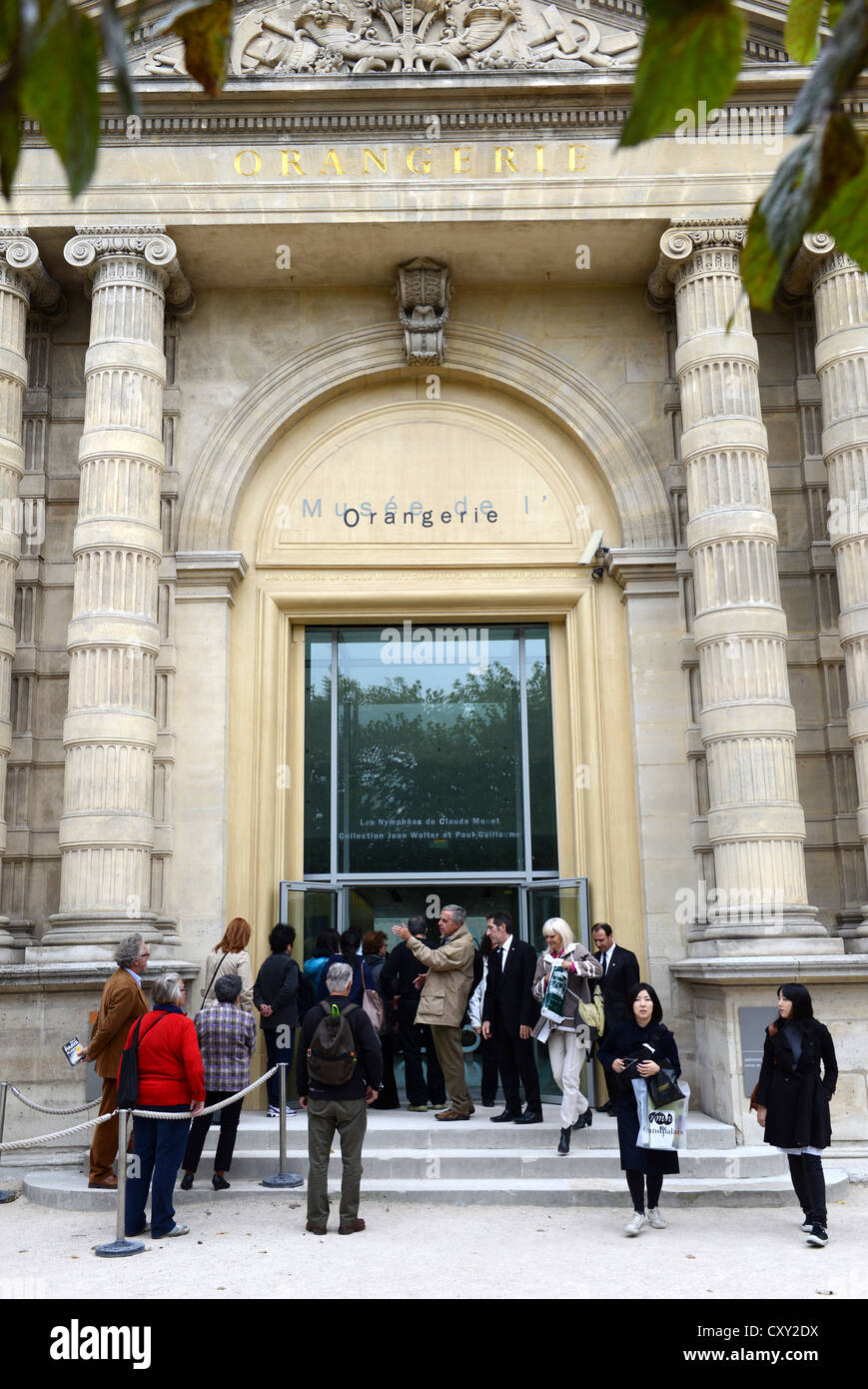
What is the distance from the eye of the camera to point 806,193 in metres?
1.64

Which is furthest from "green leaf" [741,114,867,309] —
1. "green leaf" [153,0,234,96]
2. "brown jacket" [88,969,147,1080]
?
"brown jacket" [88,969,147,1080]

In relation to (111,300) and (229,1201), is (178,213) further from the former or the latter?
(229,1201)

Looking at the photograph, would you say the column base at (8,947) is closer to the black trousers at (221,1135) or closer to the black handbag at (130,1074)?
the black trousers at (221,1135)

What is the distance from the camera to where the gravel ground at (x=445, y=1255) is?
284 inches

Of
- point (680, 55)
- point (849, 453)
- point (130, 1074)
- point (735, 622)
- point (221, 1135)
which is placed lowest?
point (221, 1135)

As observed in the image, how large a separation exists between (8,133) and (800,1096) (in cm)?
829

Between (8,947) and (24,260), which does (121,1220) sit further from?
(24,260)

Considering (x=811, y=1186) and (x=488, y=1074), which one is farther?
(x=488, y=1074)

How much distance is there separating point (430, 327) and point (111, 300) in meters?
3.75

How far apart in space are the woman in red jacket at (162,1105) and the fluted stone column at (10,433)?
4.61 m

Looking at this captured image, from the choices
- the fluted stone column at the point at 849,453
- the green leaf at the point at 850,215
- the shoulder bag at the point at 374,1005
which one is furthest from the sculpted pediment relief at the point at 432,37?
the green leaf at the point at 850,215

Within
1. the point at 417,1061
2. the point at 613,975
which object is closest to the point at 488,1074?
the point at 417,1061

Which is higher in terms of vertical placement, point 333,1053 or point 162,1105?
point 333,1053

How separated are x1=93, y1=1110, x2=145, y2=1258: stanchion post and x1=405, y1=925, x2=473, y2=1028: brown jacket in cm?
385
